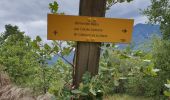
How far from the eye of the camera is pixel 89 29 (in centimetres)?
334

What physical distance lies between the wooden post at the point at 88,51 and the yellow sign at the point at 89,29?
3.9 inches

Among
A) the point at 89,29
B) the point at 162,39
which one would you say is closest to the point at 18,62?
the point at 162,39

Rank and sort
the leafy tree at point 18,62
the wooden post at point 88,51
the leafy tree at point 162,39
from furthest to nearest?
the leafy tree at point 162,39, the leafy tree at point 18,62, the wooden post at point 88,51

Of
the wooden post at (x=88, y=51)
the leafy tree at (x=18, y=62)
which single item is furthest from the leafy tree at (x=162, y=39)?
the wooden post at (x=88, y=51)

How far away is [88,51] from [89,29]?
0.20 metres

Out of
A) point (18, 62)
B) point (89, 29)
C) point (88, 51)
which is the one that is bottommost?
point (18, 62)

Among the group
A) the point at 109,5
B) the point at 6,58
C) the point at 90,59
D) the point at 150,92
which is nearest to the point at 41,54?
the point at 90,59

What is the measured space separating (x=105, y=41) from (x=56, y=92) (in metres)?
0.52

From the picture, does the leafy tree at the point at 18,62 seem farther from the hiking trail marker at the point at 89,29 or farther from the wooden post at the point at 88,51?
the hiking trail marker at the point at 89,29

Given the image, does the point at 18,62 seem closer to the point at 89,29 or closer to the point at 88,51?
the point at 88,51

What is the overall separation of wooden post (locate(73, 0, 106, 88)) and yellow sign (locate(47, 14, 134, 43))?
0.10m

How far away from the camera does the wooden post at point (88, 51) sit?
11.3 feet

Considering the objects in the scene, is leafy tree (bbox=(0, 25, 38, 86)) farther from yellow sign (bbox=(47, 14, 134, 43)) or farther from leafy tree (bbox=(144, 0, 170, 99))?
yellow sign (bbox=(47, 14, 134, 43))

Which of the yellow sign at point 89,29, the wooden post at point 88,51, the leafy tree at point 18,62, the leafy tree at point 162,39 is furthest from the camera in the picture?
the leafy tree at point 162,39
